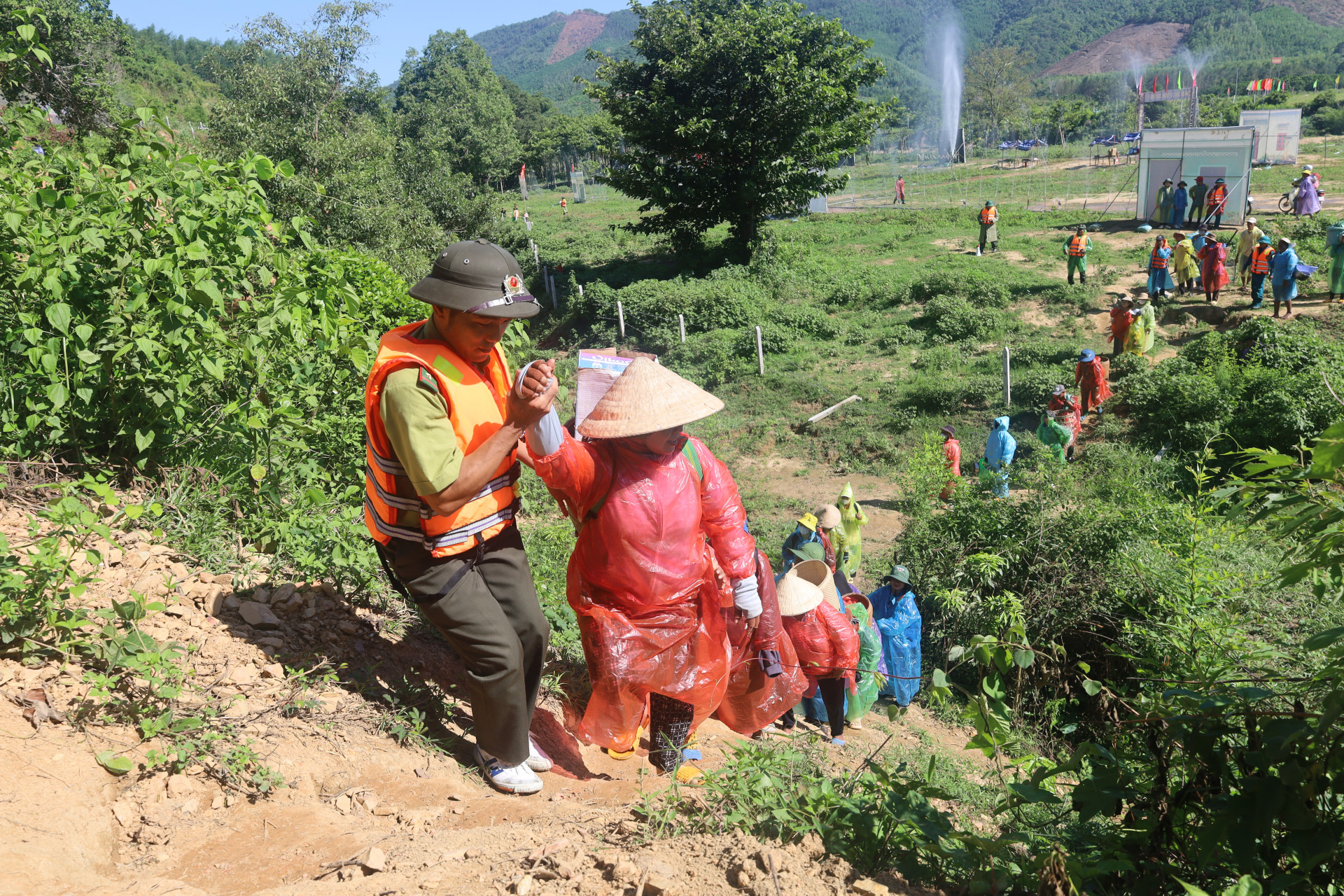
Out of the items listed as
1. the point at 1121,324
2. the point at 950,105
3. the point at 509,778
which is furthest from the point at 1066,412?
the point at 950,105

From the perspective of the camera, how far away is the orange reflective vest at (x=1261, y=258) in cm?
1316

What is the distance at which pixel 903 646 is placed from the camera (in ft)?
18.5

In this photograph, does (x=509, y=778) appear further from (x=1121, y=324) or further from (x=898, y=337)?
(x=898, y=337)

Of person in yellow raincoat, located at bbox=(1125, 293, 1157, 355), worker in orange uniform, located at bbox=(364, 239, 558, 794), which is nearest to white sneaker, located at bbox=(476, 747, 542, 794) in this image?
worker in orange uniform, located at bbox=(364, 239, 558, 794)

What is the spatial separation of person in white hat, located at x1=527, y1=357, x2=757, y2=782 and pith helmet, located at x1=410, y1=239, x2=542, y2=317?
0.63m

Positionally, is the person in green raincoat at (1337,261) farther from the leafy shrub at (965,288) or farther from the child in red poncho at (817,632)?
the child in red poncho at (817,632)

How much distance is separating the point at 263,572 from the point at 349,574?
0.36m

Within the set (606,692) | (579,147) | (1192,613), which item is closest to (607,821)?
(606,692)

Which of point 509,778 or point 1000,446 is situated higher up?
point 509,778

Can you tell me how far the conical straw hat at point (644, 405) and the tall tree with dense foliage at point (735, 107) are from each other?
55.4ft

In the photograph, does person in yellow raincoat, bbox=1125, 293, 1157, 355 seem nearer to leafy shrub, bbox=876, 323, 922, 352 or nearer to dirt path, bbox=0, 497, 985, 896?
leafy shrub, bbox=876, 323, 922, 352

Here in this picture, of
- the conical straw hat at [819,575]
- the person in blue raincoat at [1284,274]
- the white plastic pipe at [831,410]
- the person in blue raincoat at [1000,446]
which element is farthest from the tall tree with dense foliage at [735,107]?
the conical straw hat at [819,575]

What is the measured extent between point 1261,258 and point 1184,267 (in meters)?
1.33

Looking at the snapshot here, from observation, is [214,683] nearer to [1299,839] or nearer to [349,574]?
[349,574]
